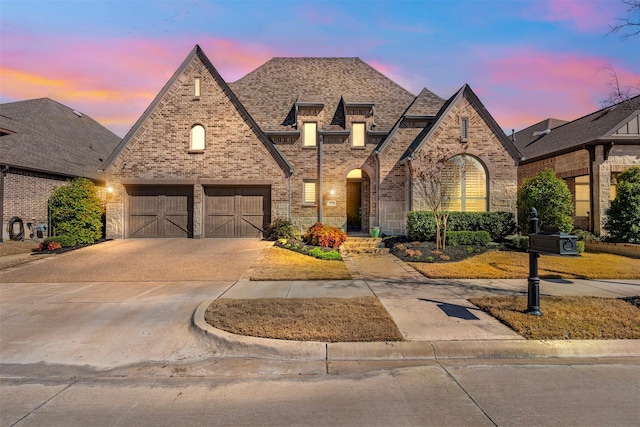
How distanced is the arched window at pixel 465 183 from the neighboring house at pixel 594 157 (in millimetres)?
5616

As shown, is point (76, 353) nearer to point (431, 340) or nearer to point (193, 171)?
point (431, 340)

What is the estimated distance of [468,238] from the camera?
13.5m

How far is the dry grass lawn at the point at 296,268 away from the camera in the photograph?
877 centimetres

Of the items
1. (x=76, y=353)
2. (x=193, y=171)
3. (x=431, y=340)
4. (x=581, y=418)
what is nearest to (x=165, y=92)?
(x=193, y=171)

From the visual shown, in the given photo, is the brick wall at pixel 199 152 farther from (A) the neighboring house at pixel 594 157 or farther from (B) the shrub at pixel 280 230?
(A) the neighboring house at pixel 594 157

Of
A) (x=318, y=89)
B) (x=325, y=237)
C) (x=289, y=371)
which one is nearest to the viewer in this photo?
(x=289, y=371)

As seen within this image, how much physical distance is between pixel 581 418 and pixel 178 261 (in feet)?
36.2

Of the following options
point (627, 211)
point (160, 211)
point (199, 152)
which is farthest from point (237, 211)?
point (627, 211)

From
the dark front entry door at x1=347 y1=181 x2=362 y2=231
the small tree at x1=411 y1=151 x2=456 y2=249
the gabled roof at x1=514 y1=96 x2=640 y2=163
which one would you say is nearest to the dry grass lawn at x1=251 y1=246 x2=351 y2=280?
the small tree at x1=411 y1=151 x2=456 y2=249

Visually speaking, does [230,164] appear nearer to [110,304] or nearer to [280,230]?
[280,230]

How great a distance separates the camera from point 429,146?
15.8 metres

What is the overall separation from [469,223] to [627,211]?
20.0 ft

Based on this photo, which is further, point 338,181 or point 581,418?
point 338,181

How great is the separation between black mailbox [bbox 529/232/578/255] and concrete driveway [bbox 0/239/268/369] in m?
5.56
